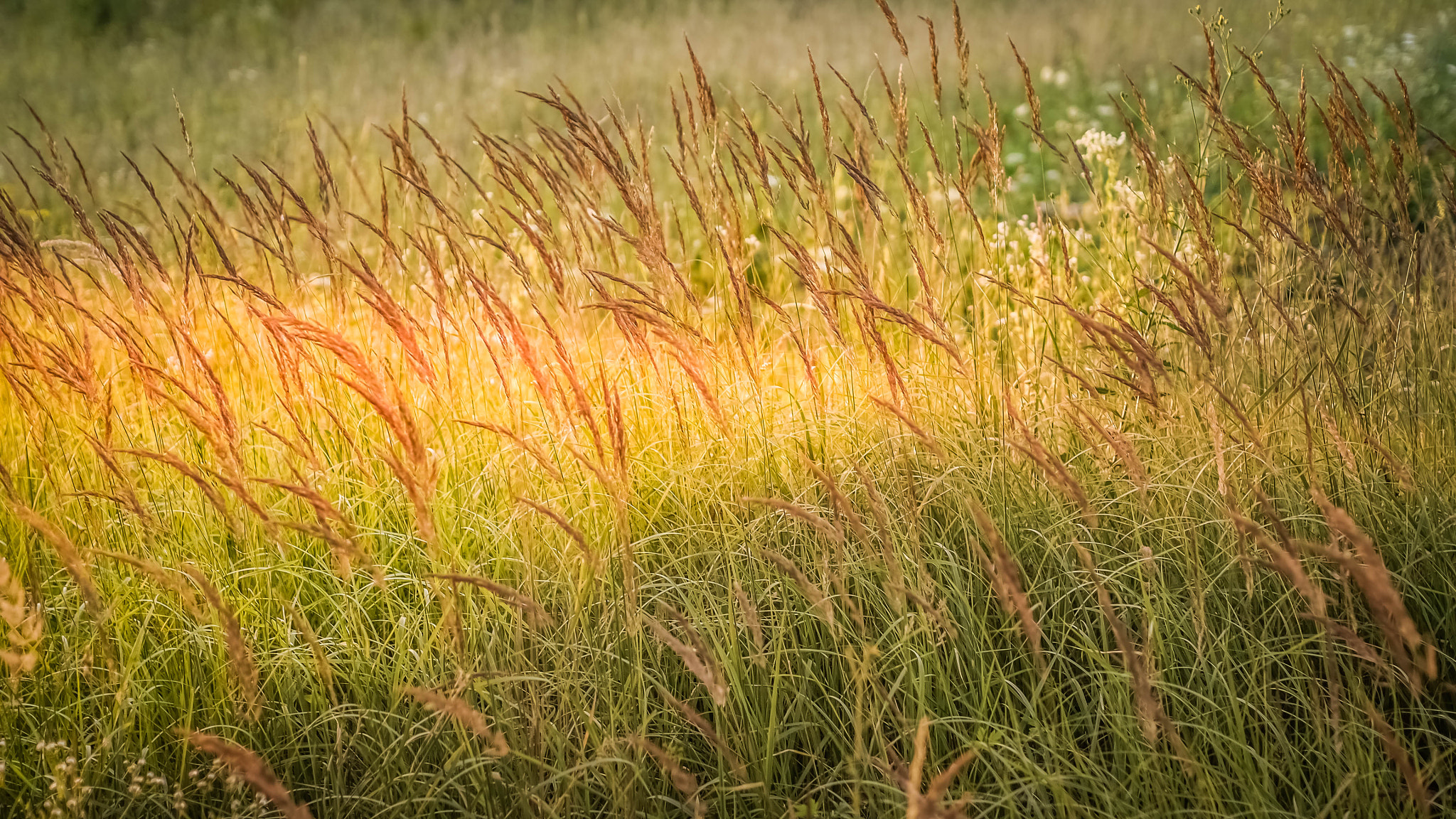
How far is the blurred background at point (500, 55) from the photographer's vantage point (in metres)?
8.34

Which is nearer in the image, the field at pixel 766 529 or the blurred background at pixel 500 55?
the field at pixel 766 529

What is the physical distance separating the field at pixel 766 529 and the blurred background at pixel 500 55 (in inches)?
182

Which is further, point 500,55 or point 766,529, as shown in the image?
point 500,55

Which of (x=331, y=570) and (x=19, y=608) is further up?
(x=19, y=608)

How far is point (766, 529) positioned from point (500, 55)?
→ 38.0 ft

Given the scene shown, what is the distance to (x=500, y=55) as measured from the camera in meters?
12.0

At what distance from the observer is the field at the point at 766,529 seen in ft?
4.50

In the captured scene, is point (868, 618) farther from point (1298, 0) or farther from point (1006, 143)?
point (1298, 0)

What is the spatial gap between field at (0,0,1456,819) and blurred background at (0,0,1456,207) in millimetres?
4625

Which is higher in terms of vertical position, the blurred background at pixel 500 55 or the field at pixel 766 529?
the blurred background at pixel 500 55

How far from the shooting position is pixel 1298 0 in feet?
34.2

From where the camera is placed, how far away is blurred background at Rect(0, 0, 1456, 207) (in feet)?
27.4

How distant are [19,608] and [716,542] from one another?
112cm

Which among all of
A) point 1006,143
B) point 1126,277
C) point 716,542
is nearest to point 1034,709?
point 716,542
